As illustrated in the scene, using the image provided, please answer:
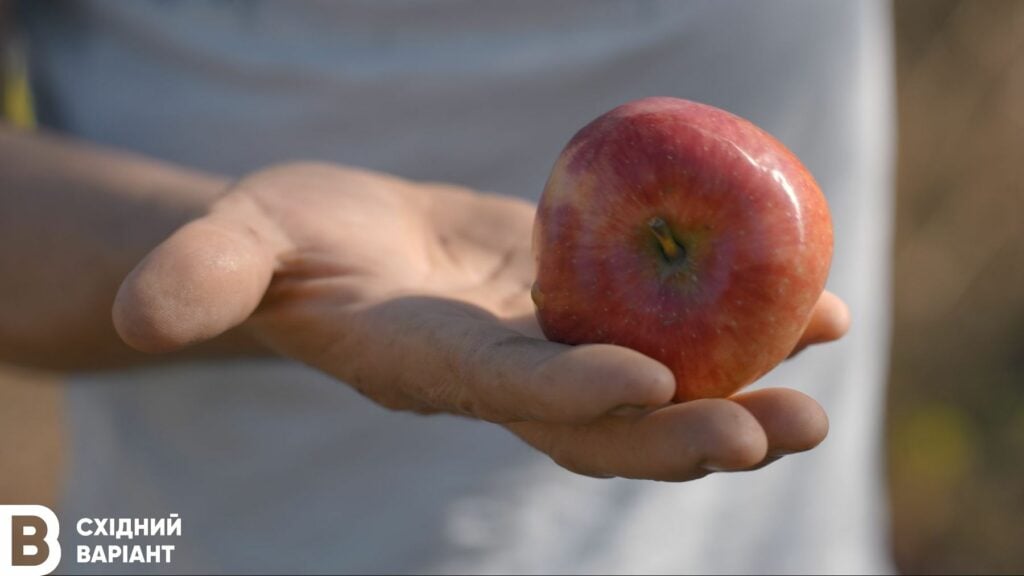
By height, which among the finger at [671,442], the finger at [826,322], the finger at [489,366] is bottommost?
the finger at [671,442]

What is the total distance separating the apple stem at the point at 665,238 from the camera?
1.16m

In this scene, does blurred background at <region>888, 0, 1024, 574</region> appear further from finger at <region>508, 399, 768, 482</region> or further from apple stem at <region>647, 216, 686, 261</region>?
finger at <region>508, 399, 768, 482</region>

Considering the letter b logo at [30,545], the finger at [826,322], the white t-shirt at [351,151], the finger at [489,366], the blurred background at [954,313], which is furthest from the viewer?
the blurred background at [954,313]

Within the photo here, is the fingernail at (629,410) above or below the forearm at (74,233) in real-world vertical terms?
below

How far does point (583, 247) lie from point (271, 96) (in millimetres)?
667

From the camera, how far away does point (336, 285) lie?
49.4 inches

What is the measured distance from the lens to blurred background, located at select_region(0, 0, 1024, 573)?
10.8ft

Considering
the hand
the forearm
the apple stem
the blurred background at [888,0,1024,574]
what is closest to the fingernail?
the hand

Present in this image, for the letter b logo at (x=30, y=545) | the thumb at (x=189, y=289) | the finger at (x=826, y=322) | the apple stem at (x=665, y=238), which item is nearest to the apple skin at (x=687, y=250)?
the apple stem at (x=665, y=238)

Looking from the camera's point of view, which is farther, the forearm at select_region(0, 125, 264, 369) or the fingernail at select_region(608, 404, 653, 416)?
the forearm at select_region(0, 125, 264, 369)

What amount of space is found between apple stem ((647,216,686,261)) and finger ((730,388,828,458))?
20cm

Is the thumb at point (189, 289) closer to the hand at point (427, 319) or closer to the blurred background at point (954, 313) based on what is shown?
the hand at point (427, 319)

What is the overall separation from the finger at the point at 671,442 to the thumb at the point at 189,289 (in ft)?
1.09

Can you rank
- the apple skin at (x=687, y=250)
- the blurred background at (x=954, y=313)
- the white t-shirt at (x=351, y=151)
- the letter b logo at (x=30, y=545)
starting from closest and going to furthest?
the apple skin at (x=687, y=250), the letter b logo at (x=30, y=545), the white t-shirt at (x=351, y=151), the blurred background at (x=954, y=313)
